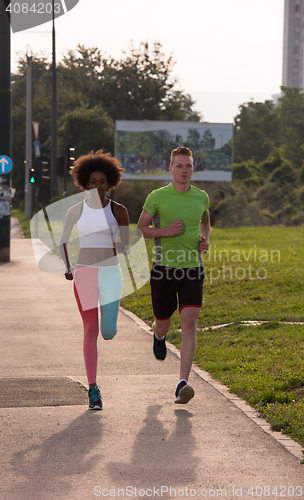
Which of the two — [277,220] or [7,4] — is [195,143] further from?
[7,4]

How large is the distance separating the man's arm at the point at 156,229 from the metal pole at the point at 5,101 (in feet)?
40.7

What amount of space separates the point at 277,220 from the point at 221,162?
27.0 ft

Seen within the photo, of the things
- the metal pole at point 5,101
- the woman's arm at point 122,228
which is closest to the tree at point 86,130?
the metal pole at point 5,101

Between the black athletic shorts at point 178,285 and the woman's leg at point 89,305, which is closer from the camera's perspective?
the woman's leg at point 89,305

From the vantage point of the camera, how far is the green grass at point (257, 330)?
5.67 m

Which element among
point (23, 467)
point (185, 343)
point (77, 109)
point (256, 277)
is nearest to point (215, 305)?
point (256, 277)

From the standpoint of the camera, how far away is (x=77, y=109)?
52.7 m

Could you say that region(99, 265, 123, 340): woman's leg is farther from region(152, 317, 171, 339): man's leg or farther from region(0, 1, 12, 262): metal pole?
region(0, 1, 12, 262): metal pole

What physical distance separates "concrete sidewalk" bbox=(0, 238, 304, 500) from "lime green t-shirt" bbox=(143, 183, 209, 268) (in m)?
1.14

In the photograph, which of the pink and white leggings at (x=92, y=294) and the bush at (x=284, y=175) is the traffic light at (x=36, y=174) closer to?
the pink and white leggings at (x=92, y=294)

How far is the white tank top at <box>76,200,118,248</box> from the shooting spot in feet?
17.7

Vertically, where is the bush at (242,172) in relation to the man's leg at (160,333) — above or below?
above

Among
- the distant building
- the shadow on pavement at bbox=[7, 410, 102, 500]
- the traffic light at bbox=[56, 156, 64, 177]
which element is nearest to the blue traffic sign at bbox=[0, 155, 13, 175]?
the traffic light at bbox=[56, 156, 64, 177]

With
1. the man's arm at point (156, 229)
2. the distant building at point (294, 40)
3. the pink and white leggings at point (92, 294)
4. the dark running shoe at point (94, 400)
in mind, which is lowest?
the dark running shoe at point (94, 400)
